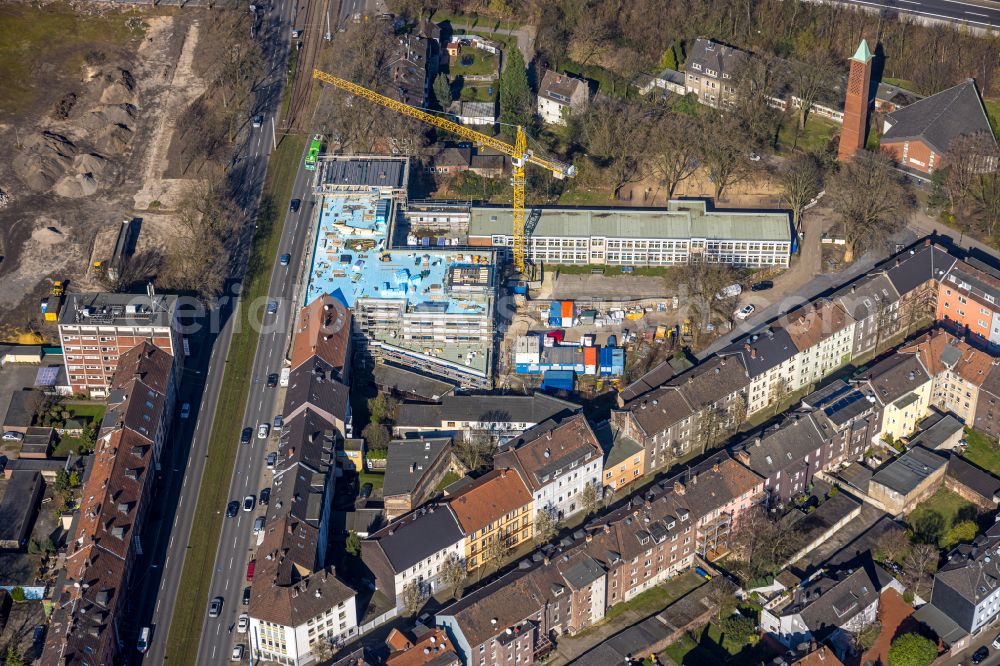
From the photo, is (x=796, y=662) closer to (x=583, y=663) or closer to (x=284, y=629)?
(x=583, y=663)

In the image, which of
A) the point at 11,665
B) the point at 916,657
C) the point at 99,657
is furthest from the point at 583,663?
the point at 11,665

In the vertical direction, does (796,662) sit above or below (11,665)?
above

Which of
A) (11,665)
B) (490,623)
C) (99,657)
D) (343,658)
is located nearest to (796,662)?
(490,623)

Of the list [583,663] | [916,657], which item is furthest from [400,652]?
[916,657]

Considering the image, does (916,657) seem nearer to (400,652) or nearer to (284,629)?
(400,652)

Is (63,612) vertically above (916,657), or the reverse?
(916,657)
